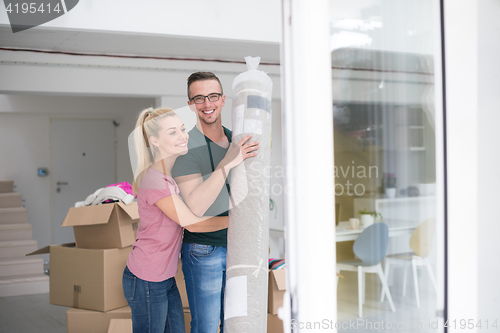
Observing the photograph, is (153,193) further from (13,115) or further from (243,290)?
(13,115)

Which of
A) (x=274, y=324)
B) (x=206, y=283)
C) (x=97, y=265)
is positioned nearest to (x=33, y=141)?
(x=97, y=265)

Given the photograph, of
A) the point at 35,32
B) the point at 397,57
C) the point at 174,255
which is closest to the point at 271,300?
the point at 174,255

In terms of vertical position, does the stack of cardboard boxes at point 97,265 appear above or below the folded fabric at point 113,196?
below

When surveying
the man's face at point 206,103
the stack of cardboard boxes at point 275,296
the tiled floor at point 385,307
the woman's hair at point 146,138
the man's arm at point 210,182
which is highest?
the man's face at point 206,103

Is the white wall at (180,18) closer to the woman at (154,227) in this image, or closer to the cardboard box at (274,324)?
the woman at (154,227)

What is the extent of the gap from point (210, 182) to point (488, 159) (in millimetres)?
904

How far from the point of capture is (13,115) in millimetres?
6152

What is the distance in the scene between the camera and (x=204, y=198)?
4.78ft

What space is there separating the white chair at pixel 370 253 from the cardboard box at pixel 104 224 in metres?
1.84

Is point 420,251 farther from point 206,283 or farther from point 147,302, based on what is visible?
point 147,302

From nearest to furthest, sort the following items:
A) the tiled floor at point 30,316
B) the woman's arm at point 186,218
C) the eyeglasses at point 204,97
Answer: the woman's arm at point 186,218 → the eyeglasses at point 204,97 → the tiled floor at point 30,316

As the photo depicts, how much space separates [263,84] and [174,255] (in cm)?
80

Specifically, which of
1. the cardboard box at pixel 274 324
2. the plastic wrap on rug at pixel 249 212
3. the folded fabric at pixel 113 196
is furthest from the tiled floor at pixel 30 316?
the plastic wrap on rug at pixel 249 212

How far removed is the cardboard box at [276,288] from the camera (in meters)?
2.25
